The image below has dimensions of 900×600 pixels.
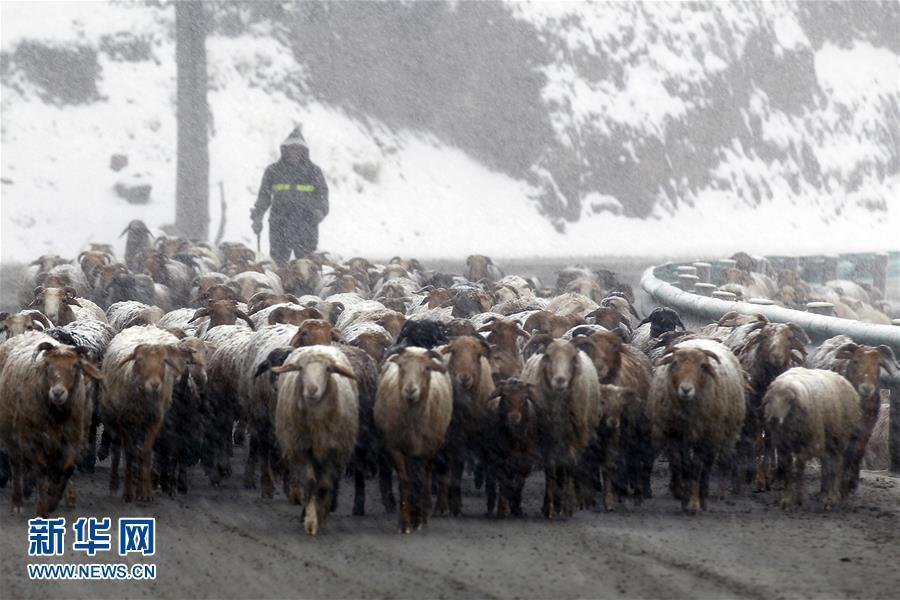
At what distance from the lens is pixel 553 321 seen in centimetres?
1394

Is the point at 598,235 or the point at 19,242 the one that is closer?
the point at 19,242

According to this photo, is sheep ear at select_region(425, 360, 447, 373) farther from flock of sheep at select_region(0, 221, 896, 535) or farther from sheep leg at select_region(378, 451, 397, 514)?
sheep leg at select_region(378, 451, 397, 514)

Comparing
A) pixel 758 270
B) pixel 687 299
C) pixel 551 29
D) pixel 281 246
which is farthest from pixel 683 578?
pixel 551 29

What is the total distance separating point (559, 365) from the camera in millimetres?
10742

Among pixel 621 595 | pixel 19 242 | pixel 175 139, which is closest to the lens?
pixel 621 595

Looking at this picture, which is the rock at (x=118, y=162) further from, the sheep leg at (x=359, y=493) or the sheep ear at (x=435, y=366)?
the sheep ear at (x=435, y=366)

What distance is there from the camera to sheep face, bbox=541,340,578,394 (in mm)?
10648

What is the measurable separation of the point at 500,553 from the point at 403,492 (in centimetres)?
118

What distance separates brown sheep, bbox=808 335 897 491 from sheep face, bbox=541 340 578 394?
2253 millimetres

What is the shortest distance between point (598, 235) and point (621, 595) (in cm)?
4039

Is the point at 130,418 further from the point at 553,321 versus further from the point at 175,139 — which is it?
the point at 175,139

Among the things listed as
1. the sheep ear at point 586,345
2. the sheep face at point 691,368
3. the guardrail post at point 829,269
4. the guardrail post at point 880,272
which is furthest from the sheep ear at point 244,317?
the guardrail post at point 880,272

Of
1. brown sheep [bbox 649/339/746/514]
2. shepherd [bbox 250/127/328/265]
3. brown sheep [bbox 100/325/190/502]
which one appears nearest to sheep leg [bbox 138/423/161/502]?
brown sheep [bbox 100/325/190/502]

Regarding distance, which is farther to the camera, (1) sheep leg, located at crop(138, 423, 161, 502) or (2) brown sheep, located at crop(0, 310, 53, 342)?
(2) brown sheep, located at crop(0, 310, 53, 342)
